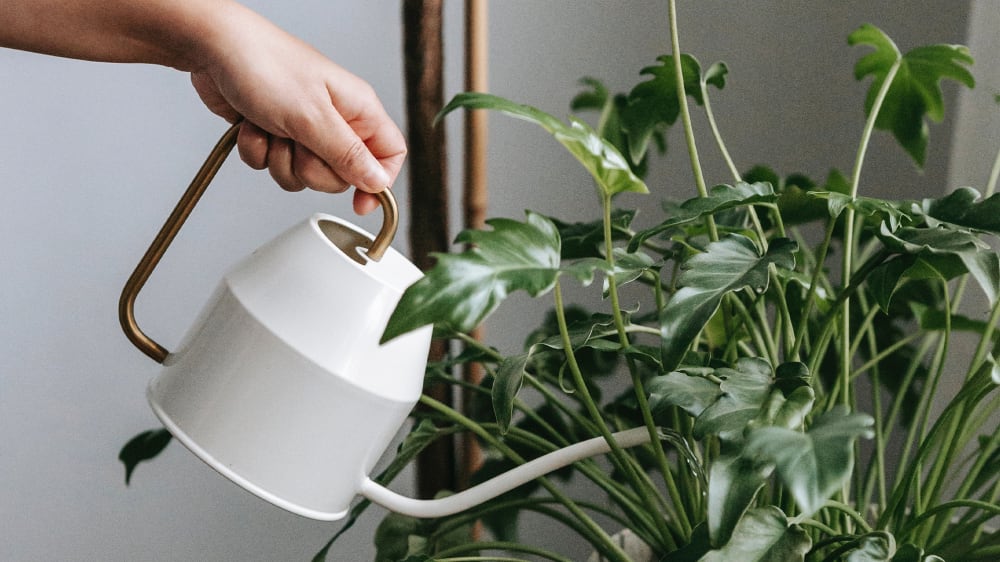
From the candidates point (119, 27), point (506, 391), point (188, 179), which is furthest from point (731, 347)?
point (188, 179)

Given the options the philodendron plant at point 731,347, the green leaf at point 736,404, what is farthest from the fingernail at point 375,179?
the green leaf at point 736,404

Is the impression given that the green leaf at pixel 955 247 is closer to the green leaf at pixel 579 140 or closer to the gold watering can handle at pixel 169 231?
the green leaf at pixel 579 140

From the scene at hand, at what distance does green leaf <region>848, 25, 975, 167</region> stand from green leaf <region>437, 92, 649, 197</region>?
1.32ft

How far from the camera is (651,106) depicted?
778mm

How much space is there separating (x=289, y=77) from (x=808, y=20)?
0.85 meters

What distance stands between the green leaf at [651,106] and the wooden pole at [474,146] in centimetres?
17

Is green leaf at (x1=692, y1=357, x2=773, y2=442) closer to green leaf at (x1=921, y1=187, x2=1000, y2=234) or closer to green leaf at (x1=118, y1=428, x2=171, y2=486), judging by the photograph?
green leaf at (x1=921, y1=187, x2=1000, y2=234)

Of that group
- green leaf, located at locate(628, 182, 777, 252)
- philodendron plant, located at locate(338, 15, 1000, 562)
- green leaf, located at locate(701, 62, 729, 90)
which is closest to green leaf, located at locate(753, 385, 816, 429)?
philodendron plant, located at locate(338, 15, 1000, 562)

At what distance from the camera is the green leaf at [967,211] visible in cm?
50

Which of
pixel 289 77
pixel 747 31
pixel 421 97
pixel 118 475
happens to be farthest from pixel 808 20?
pixel 118 475

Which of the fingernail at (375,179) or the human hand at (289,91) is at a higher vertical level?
the human hand at (289,91)

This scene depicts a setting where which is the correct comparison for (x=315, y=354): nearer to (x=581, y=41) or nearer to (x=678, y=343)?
(x=678, y=343)

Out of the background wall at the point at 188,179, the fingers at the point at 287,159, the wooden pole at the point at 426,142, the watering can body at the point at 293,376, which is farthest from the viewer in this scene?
the background wall at the point at 188,179

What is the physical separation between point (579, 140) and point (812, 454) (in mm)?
176
